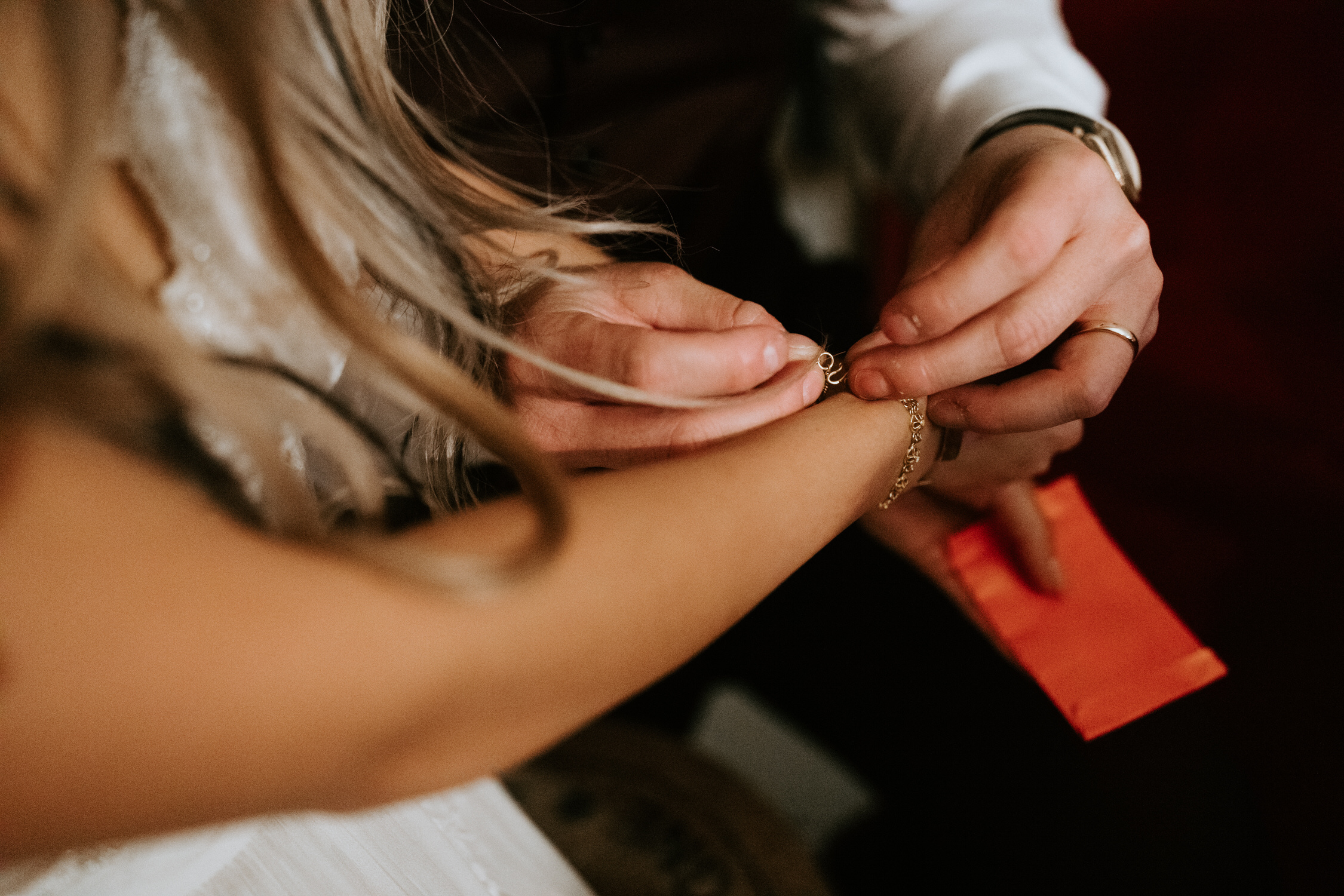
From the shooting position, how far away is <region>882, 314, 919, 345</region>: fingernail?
0.44 meters

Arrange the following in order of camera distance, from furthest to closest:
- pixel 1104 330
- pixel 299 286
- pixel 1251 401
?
pixel 1251 401, pixel 1104 330, pixel 299 286

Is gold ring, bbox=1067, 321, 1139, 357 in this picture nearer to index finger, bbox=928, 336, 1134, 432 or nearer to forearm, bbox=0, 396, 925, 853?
index finger, bbox=928, 336, 1134, 432

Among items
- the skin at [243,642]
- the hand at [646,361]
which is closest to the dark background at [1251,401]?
the hand at [646,361]

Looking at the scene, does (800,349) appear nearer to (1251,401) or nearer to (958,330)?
(958,330)

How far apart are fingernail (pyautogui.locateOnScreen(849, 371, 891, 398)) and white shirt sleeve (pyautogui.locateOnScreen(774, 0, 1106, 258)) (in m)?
0.30

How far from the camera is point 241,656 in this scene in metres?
0.26

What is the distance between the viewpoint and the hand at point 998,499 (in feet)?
1.83

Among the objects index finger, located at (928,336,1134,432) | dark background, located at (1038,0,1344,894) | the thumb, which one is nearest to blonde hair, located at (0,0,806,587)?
index finger, located at (928,336,1134,432)

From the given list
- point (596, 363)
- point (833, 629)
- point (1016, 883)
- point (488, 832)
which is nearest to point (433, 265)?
point (596, 363)

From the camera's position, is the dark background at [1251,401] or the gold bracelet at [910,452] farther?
the dark background at [1251,401]

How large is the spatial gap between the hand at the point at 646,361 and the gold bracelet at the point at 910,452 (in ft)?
0.21

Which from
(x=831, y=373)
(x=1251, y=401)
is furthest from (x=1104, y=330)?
(x=1251, y=401)

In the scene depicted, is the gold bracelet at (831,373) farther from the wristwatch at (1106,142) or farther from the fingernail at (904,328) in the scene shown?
the wristwatch at (1106,142)

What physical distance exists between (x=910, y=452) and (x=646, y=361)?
198mm
